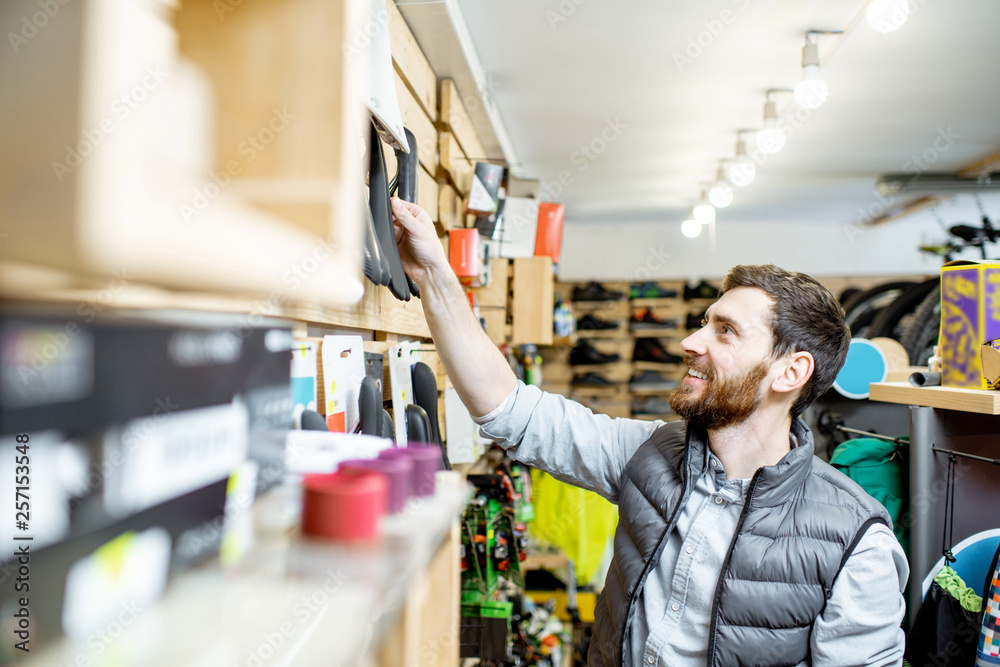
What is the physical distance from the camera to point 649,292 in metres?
6.82

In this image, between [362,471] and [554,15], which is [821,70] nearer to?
[554,15]

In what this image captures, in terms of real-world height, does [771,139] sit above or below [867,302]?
above

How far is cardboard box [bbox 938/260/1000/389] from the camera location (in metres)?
1.66

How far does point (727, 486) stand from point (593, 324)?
5510mm

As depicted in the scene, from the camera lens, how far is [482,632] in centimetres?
197

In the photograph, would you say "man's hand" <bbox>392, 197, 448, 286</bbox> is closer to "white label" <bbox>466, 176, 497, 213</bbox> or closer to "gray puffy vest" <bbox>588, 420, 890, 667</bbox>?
"gray puffy vest" <bbox>588, 420, 890, 667</bbox>

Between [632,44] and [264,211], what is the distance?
2521 millimetres

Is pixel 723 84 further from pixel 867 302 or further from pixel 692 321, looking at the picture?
pixel 692 321

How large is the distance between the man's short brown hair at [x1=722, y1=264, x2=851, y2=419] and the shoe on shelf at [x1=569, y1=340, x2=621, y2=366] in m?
5.19

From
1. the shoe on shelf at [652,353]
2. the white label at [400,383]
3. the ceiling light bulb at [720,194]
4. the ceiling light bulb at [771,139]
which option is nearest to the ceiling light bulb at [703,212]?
the ceiling light bulb at [720,194]

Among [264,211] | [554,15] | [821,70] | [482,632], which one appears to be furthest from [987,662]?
[821,70]

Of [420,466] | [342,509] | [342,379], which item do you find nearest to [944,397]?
[342,379]

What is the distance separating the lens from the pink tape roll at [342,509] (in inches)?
17.4

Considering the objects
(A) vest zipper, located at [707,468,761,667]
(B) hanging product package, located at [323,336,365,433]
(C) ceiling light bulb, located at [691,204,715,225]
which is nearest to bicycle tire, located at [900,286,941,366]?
(C) ceiling light bulb, located at [691,204,715,225]
